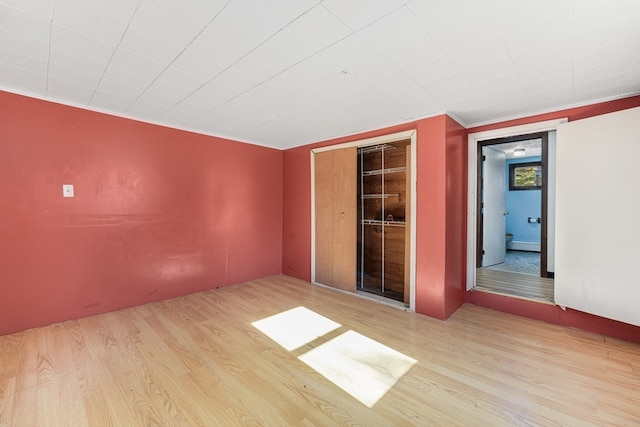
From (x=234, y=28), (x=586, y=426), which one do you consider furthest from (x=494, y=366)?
(x=234, y=28)

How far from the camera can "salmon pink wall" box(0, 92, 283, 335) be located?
2.54m

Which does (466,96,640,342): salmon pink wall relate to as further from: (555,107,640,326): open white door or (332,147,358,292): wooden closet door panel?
(332,147,358,292): wooden closet door panel

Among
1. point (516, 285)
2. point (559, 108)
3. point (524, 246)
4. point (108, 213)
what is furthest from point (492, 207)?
point (108, 213)

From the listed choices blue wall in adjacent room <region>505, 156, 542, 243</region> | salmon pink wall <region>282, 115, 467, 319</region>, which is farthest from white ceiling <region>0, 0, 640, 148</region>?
blue wall in adjacent room <region>505, 156, 542, 243</region>

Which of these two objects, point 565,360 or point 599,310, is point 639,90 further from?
point 565,360

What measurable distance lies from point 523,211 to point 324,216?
18.3ft

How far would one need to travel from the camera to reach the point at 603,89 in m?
2.38

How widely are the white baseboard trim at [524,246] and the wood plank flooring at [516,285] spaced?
2.86 metres

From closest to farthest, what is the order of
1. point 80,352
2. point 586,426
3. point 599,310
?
point 586,426
point 80,352
point 599,310

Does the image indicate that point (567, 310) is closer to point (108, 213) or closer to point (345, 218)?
point (345, 218)

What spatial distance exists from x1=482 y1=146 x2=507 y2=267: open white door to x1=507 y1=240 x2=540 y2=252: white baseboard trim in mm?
1776

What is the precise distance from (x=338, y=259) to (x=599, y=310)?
2.85 m

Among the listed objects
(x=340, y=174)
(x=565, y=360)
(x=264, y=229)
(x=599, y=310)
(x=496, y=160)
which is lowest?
(x=565, y=360)

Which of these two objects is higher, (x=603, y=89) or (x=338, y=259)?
(x=603, y=89)
